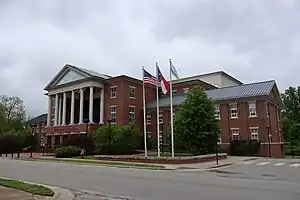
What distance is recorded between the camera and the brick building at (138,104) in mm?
43625

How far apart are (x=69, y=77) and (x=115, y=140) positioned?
23363mm

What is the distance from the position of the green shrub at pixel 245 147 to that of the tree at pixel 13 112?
53.5m

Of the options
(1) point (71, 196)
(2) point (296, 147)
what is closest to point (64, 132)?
(2) point (296, 147)

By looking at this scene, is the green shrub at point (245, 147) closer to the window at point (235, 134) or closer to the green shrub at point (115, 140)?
the window at point (235, 134)

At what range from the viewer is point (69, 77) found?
61094 mm

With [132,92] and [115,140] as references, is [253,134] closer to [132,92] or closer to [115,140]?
[115,140]

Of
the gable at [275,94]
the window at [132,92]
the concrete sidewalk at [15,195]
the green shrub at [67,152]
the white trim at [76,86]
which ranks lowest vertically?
the concrete sidewalk at [15,195]

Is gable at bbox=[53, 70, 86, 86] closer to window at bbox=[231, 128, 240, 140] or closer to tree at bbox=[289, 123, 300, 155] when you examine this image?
window at bbox=[231, 128, 240, 140]

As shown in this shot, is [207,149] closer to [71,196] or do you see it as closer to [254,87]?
[254,87]

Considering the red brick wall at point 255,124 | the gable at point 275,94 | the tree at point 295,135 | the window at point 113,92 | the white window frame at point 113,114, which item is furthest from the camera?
the tree at point 295,135

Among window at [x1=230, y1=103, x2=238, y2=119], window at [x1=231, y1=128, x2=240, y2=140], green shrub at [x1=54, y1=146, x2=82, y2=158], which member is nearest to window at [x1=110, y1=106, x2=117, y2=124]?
green shrub at [x1=54, y1=146, x2=82, y2=158]

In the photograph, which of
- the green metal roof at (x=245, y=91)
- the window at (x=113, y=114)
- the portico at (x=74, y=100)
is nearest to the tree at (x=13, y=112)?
the portico at (x=74, y=100)

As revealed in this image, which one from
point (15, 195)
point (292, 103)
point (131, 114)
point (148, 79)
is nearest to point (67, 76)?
point (131, 114)

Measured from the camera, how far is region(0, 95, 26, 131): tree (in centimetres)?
7750
